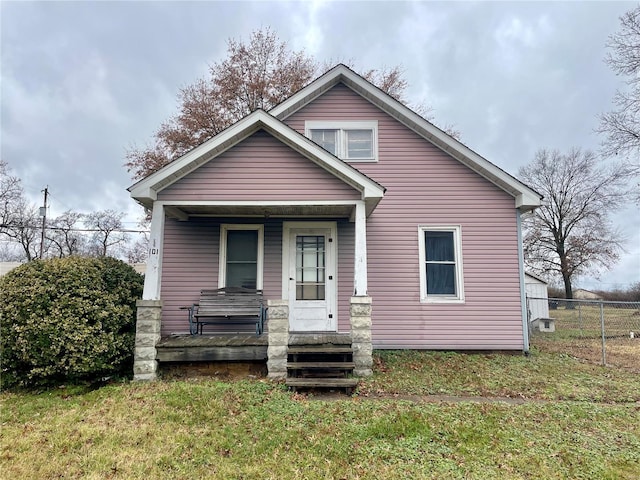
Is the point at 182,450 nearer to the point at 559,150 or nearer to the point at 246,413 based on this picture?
the point at 246,413

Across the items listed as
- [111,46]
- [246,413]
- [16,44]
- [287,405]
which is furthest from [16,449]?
[111,46]

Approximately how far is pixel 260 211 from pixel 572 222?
27.5 metres

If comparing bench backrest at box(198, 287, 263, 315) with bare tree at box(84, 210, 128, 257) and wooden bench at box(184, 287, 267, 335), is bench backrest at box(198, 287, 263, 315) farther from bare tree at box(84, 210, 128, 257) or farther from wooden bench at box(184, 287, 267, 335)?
bare tree at box(84, 210, 128, 257)

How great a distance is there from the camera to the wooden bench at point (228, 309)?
655cm

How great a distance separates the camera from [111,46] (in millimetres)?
11812

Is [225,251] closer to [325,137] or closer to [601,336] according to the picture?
[325,137]

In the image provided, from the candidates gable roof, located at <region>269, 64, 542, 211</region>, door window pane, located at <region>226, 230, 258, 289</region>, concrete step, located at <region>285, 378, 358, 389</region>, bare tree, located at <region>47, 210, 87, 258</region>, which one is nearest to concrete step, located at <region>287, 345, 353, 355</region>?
concrete step, located at <region>285, 378, 358, 389</region>

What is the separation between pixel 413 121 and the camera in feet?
24.7

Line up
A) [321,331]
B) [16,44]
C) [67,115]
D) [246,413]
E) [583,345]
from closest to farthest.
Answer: [246,413] → [321,331] → [583,345] → [16,44] → [67,115]

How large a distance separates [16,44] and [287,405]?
12895 mm

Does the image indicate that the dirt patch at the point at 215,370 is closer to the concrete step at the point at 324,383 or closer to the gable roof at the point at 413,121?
the concrete step at the point at 324,383

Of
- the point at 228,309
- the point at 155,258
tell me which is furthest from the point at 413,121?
the point at 155,258

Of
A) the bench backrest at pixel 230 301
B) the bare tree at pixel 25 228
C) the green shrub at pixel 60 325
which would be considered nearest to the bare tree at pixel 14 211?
the bare tree at pixel 25 228

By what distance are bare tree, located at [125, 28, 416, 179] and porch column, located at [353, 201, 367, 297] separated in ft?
38.2
